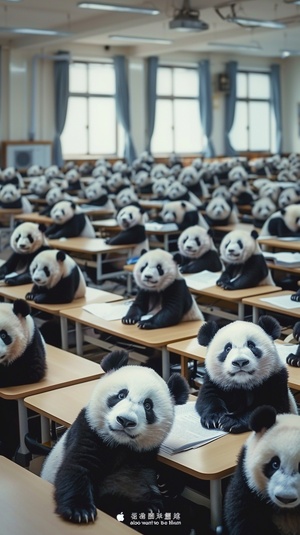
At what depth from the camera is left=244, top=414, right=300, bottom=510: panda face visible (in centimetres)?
203

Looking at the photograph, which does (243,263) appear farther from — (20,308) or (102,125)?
(102,125)

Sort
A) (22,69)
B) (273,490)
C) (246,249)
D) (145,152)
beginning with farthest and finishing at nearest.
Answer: (145,152) < (22,69) < (246,249) < (273,490)

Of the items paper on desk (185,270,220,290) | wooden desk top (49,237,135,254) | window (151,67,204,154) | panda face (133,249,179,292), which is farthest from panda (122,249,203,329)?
window (151,67,204,154)

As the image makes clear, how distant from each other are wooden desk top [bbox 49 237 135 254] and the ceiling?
5.79m

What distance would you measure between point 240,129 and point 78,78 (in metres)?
5.61

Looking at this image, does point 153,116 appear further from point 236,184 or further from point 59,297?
point 59,297

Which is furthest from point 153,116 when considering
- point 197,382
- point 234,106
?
point 197,382

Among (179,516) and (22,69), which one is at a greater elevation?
(22,69)

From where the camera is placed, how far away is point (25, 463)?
3.47 metres

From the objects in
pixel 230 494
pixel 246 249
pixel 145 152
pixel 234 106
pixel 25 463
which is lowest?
pixel 25 463

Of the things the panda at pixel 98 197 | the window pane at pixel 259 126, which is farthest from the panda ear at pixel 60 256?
the window pane at pixel 259 126

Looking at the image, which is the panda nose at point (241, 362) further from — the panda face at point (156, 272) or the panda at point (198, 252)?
the panda at point (198, 252)

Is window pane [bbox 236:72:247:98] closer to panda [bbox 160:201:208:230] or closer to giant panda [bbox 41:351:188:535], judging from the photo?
panda [bbox 160:201:208:230]

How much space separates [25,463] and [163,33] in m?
13.8
